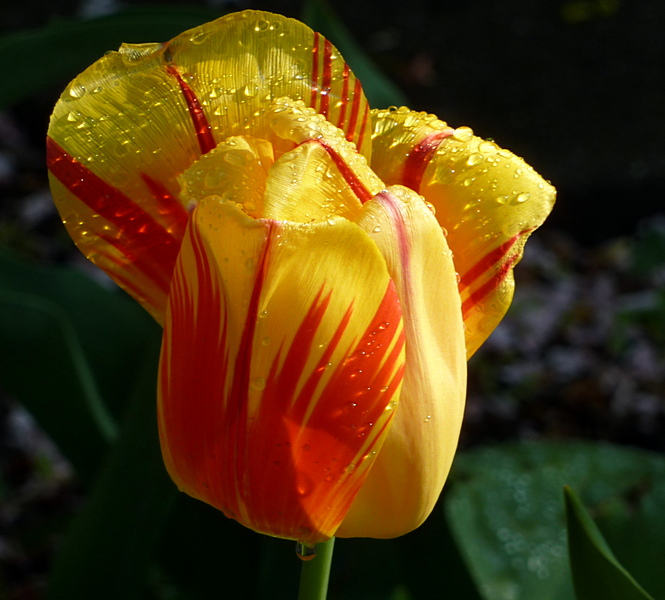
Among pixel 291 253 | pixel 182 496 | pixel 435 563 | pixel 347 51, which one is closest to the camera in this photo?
pixel 291 253

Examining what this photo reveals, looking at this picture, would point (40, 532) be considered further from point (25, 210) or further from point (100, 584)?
point (25, 210)

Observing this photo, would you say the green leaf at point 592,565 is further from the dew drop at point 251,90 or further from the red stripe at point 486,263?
the dew drop at point 251,90

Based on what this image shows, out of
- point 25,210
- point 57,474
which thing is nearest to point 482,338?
point 57,474

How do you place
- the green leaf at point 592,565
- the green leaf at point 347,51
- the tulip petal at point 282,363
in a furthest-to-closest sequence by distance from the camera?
the green leaf at point 347,51, the green leaf at point 592,565, the tulip petal at point 282,363

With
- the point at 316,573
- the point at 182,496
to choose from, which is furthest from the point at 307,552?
the point at 182,496

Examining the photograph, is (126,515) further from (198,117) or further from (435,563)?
(198,117)

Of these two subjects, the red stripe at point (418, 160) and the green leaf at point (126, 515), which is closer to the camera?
the red stripe at point (418, 160)

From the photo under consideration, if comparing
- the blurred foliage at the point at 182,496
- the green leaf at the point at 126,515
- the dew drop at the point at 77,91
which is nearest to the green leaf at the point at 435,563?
the blurred foliage at the point at 182,496
